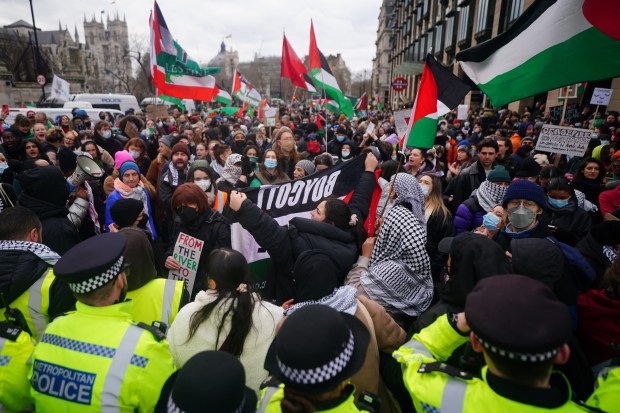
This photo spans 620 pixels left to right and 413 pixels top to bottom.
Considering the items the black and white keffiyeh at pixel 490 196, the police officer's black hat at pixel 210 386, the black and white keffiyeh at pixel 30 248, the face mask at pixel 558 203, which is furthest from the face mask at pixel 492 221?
the black and white keffiyeh at pixel 30 248

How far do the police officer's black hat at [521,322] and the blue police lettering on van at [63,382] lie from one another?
→ 1537mm

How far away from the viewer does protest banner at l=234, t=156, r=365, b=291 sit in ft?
11.4

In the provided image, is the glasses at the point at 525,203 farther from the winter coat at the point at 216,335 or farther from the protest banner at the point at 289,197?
the winter coat at the point at 216,335

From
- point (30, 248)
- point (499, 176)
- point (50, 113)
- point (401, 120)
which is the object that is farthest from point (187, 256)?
point (50, 113)

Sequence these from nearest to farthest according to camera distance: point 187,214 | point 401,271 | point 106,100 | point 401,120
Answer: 1. point 401,271
2. point 187,214
3. point 401,120
4. point 106,100

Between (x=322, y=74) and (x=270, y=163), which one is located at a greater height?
(x=322, y=74)

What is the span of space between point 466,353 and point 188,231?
259 cm

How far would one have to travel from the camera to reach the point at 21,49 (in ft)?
132

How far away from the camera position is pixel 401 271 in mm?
2855

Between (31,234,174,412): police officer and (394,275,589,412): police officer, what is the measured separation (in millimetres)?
1197

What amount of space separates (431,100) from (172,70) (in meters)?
7.31

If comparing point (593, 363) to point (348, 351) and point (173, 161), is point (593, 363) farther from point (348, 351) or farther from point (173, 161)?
point (173, 161)

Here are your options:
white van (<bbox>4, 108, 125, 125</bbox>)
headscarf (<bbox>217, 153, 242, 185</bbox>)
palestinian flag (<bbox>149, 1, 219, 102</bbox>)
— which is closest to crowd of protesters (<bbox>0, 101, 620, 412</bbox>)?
headscarf (<bbox>217, 153, 242, 185</bbox>)

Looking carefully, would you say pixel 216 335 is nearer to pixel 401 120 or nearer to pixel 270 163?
pixel 270 163
